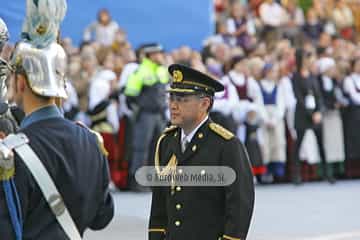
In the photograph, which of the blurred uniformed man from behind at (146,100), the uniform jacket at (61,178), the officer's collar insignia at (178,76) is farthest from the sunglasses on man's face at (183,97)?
the blurred uniformed man from behind at (146,100)

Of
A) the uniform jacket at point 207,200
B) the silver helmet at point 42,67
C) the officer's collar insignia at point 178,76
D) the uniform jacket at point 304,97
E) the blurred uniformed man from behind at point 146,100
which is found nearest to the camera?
the silver helmet at point 42,67

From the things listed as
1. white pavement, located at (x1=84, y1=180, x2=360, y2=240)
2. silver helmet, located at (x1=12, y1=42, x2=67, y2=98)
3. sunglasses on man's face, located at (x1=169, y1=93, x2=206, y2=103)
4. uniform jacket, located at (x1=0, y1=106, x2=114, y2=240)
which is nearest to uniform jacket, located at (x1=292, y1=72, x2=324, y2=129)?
white pavement, located at (x1=84, y1=180, x2=360, y2=240)

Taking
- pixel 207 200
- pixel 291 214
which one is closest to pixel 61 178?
pixel 207 200

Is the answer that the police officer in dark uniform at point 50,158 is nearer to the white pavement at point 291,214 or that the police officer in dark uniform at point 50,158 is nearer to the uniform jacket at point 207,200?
the uniform jacket at point 207,200

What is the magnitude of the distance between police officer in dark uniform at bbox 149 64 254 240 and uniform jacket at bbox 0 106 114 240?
128cm

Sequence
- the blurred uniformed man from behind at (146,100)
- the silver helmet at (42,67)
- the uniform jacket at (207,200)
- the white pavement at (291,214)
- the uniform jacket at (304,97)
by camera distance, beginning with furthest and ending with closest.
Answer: the uniform jacket at (304,97) → the blurred uniformed man from behind at (146,100) → the white pavement at (291,214) → the uniform jacket at (207,200) → the silver helmet at (42,67)

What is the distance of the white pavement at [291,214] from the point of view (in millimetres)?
11273

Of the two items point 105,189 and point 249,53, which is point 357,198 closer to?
point 249,53

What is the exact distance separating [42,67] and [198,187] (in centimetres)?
172

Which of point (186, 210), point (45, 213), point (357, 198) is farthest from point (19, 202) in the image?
point (357, 198)

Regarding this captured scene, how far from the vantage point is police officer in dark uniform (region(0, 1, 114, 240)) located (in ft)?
13.2

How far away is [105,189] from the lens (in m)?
4.41

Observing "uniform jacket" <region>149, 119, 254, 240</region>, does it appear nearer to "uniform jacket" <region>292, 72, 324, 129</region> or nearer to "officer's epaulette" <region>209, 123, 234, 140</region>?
"officer's epaulette" <region>209, 123, 234, 140</region>

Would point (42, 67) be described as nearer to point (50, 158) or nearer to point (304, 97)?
point (50, 158)
